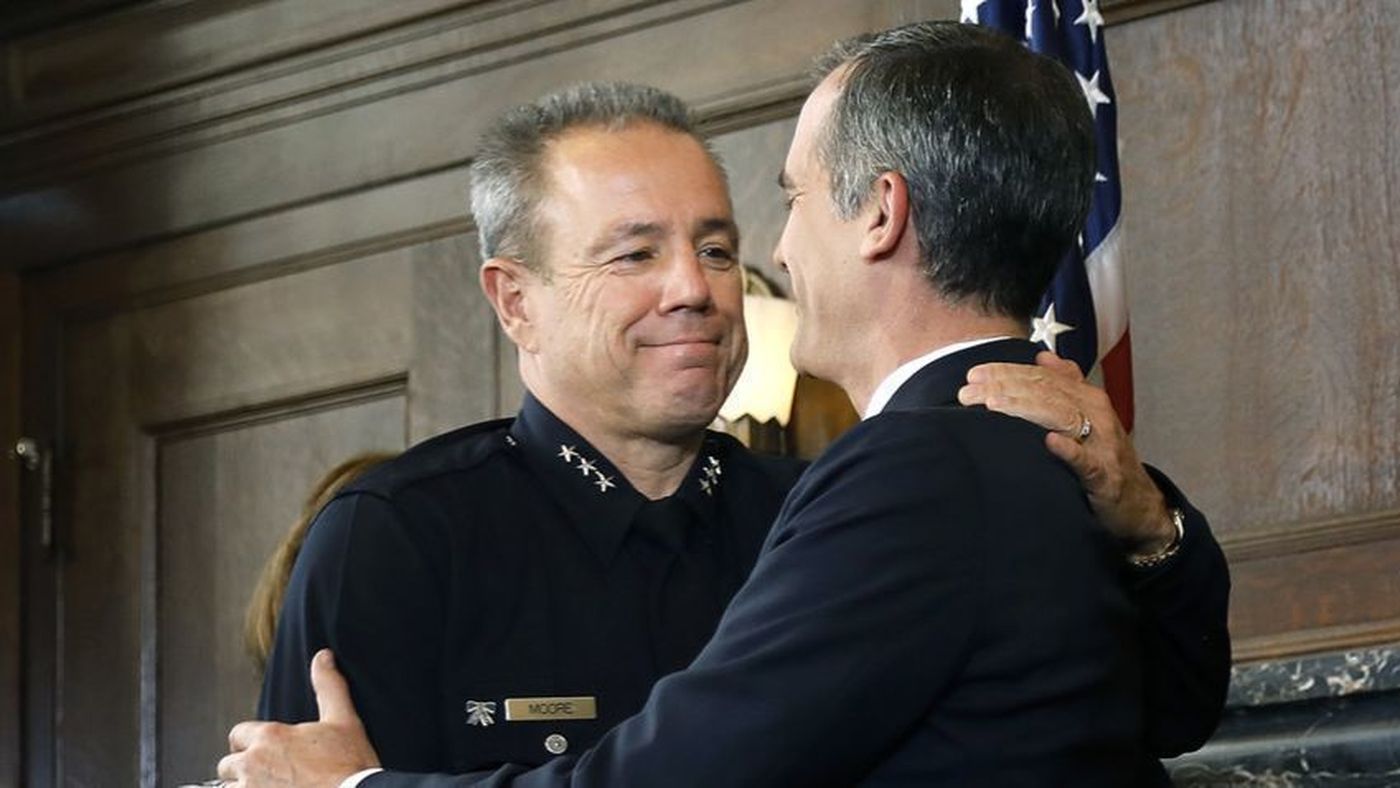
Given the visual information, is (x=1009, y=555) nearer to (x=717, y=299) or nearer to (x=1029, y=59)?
(x=1029, y=59)

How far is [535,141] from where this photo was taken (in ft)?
9.39

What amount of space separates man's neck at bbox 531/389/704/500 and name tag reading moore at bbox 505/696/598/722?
294 millimetres

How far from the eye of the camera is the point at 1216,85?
3.93 m

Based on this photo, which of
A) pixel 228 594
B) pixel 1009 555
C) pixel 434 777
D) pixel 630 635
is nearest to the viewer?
pixel 1009 555

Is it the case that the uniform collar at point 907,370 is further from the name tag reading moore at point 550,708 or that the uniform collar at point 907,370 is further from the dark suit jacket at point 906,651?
the name tag reading moore at point 550,708

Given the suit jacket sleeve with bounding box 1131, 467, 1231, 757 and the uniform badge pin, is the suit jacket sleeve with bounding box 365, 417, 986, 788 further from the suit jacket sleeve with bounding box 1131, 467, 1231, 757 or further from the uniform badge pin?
→ the uniform badge pin

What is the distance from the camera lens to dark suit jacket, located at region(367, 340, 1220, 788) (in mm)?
1895

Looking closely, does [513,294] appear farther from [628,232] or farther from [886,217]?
[886,217]

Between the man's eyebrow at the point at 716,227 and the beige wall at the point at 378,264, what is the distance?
1330mm

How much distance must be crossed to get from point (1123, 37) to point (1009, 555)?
2262mm

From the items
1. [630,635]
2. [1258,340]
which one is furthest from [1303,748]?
[630,635]

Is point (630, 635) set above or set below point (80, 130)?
below

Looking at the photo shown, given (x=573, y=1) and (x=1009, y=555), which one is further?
(x=573, y=1)

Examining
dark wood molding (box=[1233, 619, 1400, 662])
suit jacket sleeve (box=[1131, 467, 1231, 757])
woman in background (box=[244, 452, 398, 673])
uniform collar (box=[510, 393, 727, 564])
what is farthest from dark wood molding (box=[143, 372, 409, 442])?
suit jacket sleeve (box=[1131, 467, 1231, 757])
